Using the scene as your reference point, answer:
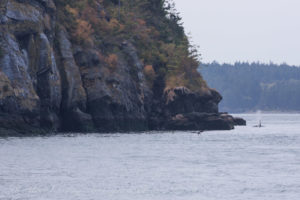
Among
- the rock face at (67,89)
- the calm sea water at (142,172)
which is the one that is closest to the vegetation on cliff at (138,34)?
the rock face at (67,89)

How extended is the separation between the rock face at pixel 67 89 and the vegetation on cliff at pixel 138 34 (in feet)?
7.51

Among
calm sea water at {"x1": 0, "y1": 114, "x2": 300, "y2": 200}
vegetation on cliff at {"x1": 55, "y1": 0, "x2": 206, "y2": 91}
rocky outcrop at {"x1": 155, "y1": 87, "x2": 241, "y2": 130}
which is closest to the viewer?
calm sea water at {"x1": 0, "y1": 114, "x2": 300, "y2": 200}

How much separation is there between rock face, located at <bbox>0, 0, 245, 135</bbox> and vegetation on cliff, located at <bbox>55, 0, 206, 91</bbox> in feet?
7.51

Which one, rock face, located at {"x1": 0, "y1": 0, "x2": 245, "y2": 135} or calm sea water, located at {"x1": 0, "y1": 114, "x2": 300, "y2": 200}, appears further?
rock face, located at {"x1": 0, "y1": 0, "x2": 245, "y2": 135}

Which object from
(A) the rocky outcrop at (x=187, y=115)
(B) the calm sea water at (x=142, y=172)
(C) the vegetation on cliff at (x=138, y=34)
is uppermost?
(C) the vegetation on cliff at (x=138, y=34)

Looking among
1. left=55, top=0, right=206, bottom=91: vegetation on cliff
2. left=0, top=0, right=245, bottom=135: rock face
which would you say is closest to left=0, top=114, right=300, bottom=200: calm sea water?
left=0, top=0, right=245, bottom=135: rock face

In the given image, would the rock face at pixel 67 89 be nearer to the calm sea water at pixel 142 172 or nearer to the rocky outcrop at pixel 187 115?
the rocky outcrop at pixel 187 115

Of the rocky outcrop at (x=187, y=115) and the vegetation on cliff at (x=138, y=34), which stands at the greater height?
the vegetation on cliff at (x=138, y=34)

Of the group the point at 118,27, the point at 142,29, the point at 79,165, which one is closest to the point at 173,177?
the point at 79,165

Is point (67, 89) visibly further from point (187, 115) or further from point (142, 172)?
point (142, 172)

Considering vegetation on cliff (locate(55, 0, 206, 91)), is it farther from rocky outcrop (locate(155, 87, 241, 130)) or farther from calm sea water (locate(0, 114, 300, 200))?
calm sea water (locate(0, 114, 300, 200))

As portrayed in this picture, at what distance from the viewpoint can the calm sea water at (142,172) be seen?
31269 millimetres

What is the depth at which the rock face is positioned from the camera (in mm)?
71125

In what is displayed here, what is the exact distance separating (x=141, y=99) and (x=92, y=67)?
1089cm
